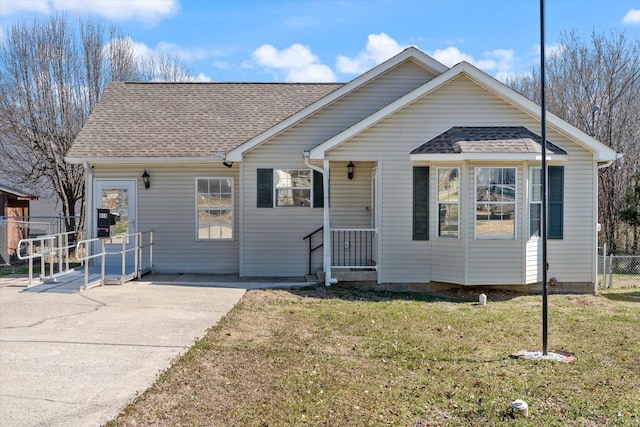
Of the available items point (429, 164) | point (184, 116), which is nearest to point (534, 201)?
point (429, 164)

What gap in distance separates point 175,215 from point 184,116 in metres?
3.01

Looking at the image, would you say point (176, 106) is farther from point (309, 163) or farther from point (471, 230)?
point (471, 230)

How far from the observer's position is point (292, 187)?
12898 mm

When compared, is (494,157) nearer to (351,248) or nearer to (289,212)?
(351,248)

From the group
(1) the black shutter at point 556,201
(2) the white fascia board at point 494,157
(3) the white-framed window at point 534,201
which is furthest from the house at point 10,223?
(1) the black shutter at point 556,201

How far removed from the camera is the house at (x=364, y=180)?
11.0m

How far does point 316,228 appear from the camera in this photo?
12977 millimetres

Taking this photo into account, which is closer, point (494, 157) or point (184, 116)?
point (494, 157)

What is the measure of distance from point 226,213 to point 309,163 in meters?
2.75

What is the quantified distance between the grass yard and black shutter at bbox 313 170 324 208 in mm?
3702

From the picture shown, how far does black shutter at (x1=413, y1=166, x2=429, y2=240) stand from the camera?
11539 mm

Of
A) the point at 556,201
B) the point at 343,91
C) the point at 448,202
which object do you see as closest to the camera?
the point at 448,202

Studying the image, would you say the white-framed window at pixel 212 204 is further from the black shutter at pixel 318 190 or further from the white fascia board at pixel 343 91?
the black shutter at pixel 318 190

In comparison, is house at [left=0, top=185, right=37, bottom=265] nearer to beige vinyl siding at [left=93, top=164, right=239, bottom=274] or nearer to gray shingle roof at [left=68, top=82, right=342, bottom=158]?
gray shingle roof at [left=68, top=82, right=342, bottom=158]
